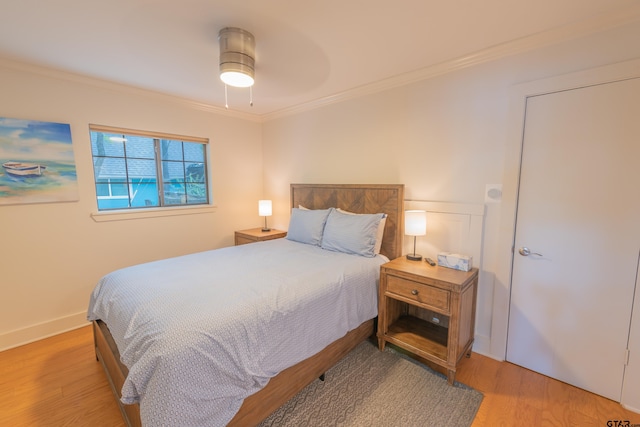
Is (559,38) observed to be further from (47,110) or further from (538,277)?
(47,110)

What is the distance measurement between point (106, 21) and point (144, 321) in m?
1.78

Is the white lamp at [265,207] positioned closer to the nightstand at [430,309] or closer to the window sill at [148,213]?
the window sill at [148,213]

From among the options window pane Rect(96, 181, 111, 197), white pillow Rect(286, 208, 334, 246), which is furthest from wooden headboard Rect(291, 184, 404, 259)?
window pane Rect(96, 181, 111, 197)

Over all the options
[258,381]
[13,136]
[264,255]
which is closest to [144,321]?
[258,381]

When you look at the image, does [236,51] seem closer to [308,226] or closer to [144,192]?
[308,226]

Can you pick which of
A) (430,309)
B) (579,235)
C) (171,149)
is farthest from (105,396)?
(579,235)

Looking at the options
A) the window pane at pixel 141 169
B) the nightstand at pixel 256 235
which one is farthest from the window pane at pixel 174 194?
the nightstand at pixel 256 235

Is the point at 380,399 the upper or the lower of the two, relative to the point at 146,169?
lower

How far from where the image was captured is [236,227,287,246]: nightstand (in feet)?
11.2

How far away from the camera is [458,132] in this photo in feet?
7.24

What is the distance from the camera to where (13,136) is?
7.18 feet

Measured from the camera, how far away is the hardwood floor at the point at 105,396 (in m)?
1.60

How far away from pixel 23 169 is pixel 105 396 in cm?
195

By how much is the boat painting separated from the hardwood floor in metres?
1.48
